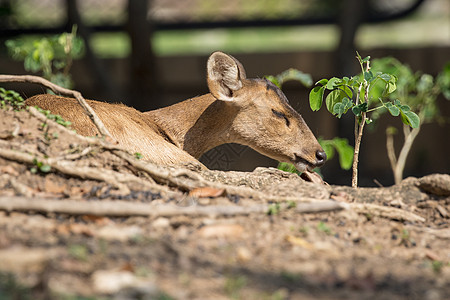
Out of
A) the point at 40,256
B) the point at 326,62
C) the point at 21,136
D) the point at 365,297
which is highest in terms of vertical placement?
the point at 326,62

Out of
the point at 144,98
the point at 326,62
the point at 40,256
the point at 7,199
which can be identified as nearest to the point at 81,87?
the point at 144,98

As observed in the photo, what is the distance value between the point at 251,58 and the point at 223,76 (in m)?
4.54

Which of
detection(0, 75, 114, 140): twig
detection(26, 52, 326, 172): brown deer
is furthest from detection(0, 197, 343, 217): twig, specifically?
detection(26, 52, 326, 172): brown deer

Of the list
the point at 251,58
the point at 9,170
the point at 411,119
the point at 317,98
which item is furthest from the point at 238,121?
the point at 251,58

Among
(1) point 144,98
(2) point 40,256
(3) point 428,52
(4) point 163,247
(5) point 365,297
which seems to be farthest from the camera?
(3) point 428,52

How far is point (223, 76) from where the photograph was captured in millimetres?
5375

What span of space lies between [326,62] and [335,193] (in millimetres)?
6324

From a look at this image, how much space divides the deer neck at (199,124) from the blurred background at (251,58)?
3204 millimetres

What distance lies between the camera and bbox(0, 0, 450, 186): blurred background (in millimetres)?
8695

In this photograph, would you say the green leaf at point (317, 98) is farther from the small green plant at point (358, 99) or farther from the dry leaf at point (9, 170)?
the dry leaf at point (9, 170)

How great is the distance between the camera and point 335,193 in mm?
3721

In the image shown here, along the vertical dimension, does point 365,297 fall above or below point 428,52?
below

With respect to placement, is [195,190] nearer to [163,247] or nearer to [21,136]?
[163,247]

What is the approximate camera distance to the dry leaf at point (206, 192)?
133 inches
